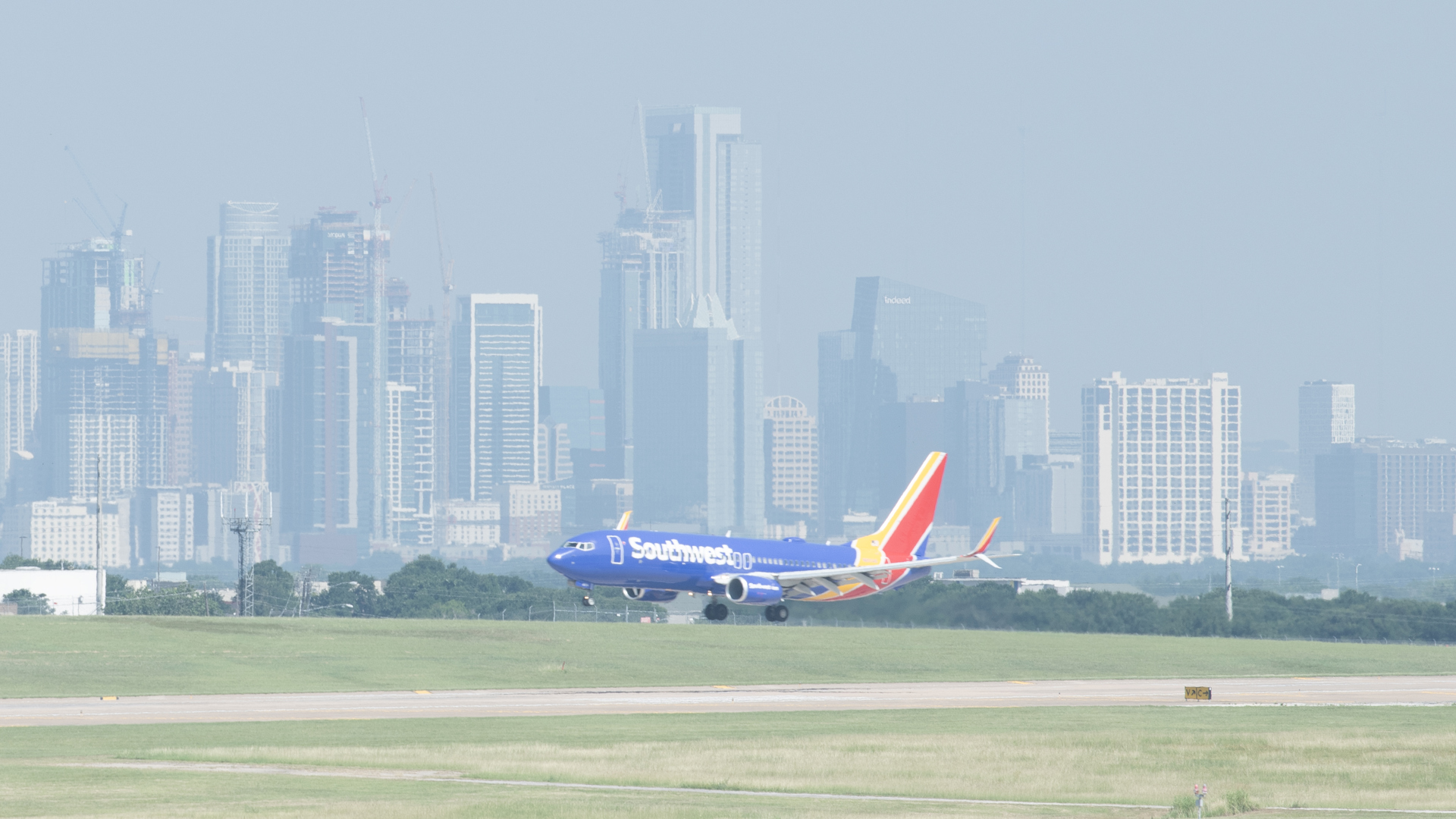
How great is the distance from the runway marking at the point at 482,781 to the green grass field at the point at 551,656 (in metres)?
34.2

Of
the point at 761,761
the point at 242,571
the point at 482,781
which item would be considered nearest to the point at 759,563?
the point at 761,761

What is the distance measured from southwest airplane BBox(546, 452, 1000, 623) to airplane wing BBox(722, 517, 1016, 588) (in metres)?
0.06

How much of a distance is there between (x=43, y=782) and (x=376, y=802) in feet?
34.3

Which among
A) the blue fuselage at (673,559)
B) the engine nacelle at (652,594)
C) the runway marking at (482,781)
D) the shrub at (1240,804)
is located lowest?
the runway marking at (482,781)

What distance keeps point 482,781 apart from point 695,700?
119ft

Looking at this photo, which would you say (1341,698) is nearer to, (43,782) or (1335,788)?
(1335,788)

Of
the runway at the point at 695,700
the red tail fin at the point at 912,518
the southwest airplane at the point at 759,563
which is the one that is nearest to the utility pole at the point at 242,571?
the red tail fin at the point at 912,518

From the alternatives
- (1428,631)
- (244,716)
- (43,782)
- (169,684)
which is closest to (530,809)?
(43,782)

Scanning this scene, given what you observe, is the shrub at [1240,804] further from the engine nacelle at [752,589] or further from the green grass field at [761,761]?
the engine nacelle at [752,589]

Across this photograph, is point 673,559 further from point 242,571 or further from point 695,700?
point 242,571

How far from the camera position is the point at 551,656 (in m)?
116

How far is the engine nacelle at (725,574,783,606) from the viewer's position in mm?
105812

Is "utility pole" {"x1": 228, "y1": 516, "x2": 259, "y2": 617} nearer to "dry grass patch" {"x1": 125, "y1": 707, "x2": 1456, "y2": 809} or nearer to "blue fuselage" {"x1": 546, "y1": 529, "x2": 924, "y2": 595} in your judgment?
"blue fuselage" {"x1": 546, "y1": 529, "x2": 924, "y2": 595}

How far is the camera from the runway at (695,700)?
84.8 metres
